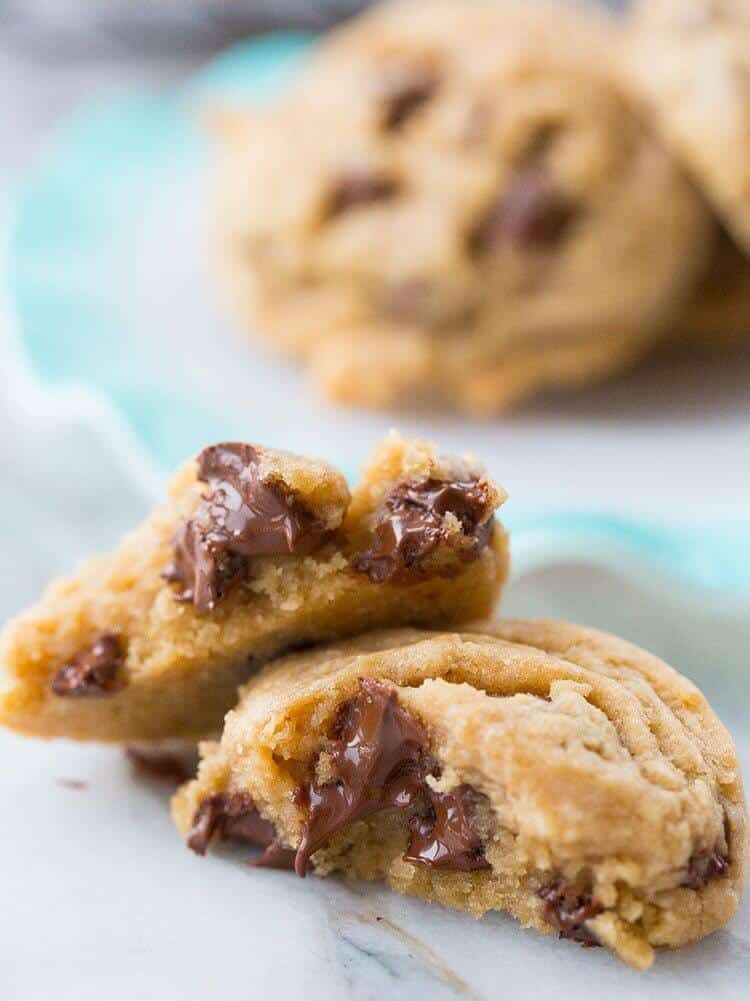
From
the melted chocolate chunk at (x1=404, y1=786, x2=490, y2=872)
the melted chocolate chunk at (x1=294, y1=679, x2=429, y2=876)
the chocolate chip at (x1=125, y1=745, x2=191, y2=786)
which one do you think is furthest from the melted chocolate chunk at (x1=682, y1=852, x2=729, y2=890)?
the chocolate chip at (x1=125, y1=745, x2=191, y2=786)

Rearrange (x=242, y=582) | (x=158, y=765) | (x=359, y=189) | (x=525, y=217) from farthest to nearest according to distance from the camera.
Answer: (x=359, y=189)
(x=525, y=217)
(x=158, y=765)
(x=242, y=582)

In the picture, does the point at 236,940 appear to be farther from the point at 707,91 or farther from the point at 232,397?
the point at 707,91

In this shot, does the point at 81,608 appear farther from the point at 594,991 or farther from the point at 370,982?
the point at 594,991

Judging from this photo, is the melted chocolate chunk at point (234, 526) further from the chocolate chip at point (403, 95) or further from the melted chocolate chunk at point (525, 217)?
the chocolate chip at point (403, 95)

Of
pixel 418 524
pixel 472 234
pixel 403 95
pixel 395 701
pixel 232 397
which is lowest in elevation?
pixel 395 701

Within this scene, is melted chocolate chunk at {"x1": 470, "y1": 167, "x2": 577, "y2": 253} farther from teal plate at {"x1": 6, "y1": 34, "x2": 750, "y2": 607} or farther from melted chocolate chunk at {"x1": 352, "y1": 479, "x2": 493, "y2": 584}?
melted chocolate chunk at {"x1": 352, "y1": 479, "x2": 493, "y2": 584}

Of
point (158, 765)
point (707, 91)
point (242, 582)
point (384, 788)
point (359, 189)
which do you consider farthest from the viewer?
point (359, 189)

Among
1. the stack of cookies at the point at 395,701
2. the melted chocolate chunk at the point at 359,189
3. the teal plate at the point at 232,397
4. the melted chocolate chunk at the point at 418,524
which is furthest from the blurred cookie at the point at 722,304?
the melted chocolate chunk at the point at 418,524

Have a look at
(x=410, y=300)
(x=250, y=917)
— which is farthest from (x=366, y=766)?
(x=410, y=300)
